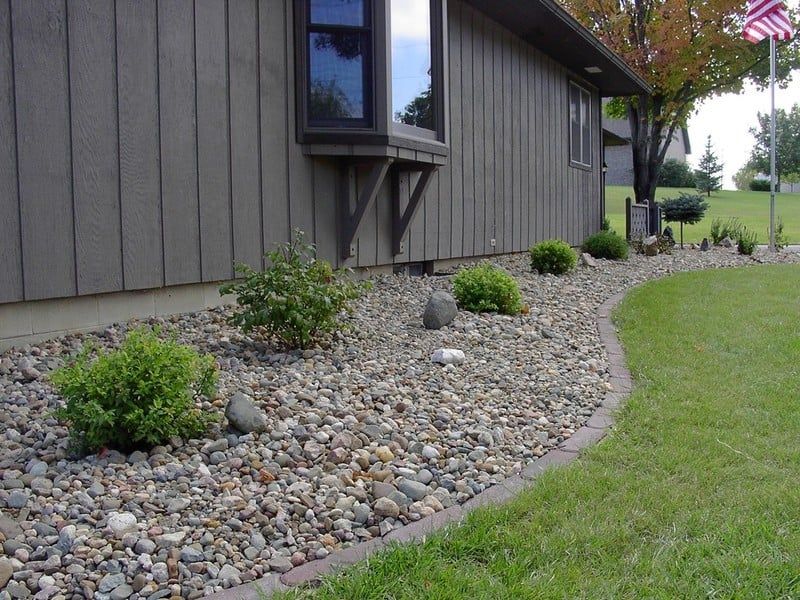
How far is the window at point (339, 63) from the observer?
6.10 m

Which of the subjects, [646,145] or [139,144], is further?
[646,145]

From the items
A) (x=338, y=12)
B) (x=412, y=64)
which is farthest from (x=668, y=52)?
(x=338, y=12)

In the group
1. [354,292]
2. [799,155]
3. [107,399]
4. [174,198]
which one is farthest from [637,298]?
[799,155]

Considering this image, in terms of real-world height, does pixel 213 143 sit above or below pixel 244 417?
above

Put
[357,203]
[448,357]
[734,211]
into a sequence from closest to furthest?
[448,357], [357,203], [734,211]

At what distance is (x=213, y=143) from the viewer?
546 centimetres

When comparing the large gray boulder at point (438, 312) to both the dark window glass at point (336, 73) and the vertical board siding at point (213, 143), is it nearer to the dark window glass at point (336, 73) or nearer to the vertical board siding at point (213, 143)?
the vertical board siding at point (213, 143)

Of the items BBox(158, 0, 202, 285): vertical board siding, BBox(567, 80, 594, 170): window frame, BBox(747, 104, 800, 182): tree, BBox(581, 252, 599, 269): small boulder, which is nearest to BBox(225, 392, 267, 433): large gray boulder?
BBox(158, 0, 202, 285): vertical board siding

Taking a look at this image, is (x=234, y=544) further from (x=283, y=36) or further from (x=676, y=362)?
(x=283, y=36)

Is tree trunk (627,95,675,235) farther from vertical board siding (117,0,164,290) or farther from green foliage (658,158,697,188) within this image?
green foliage (658,158,697,188)

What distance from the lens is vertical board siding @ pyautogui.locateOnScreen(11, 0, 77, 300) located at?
427 cm

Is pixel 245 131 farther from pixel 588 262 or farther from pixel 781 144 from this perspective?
pixel 781 144

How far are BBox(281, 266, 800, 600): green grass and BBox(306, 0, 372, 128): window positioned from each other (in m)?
3.09

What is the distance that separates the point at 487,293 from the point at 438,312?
738mm
